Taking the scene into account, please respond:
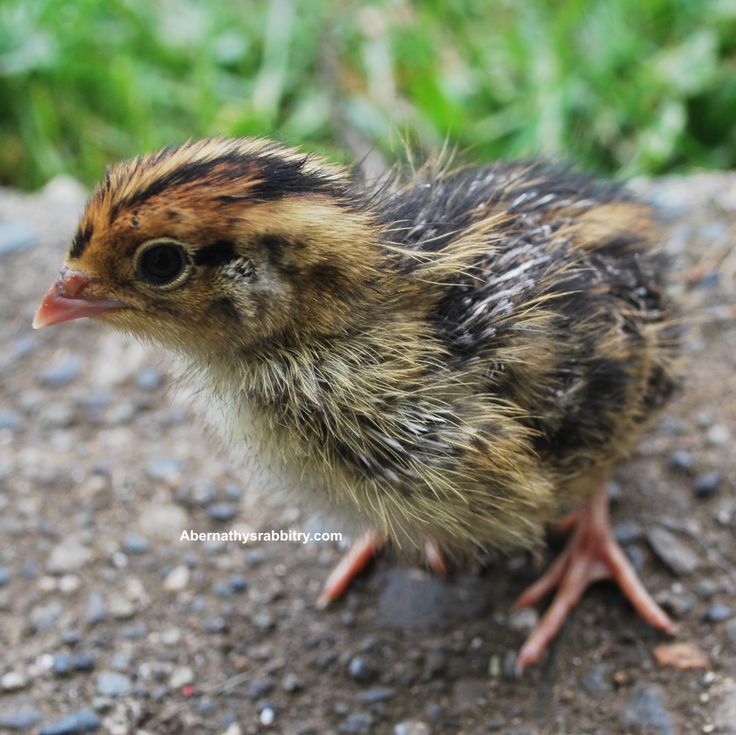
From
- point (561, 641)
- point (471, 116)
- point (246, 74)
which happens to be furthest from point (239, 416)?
point (246, 74)

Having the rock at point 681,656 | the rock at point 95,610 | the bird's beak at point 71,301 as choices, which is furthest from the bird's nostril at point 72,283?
the rock at point 681,656

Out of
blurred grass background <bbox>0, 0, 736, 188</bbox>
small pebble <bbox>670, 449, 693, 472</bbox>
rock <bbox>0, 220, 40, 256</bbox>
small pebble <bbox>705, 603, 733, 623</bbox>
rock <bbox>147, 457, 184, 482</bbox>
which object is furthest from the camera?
blurred grass background <bbox>0, 0, 736, 188</bbox>

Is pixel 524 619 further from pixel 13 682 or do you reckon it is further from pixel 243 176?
pixel 243 176

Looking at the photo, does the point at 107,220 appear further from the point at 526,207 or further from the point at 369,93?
the point at 369,93

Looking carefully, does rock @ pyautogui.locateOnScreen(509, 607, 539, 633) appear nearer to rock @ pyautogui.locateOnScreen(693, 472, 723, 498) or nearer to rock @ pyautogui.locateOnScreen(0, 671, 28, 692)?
rock @ pyautogui.locateOnScreen(693, 472, 723, 498)

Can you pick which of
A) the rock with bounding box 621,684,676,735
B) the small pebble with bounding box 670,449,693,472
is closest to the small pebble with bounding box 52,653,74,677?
the rock with bounding box 621,684,676,735

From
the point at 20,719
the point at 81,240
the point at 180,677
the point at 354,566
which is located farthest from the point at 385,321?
the point at 20,719
